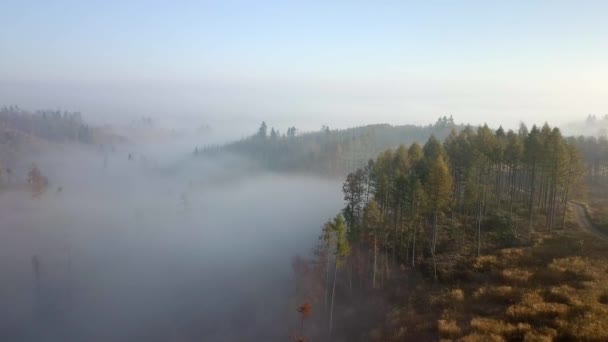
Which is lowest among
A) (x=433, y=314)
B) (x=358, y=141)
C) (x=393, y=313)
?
(x=393, y=313)

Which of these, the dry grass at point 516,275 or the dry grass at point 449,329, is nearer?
the dry grass at point 449,329

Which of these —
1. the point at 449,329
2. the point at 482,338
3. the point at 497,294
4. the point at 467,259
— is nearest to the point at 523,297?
the point at 497,294

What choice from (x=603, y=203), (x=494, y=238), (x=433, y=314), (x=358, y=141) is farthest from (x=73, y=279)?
(x=358, y=141)

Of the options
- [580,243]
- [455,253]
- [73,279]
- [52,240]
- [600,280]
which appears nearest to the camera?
[600,280]

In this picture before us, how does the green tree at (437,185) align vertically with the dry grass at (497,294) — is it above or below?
above

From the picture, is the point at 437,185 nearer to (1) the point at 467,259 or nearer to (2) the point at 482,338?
(1) the point at 467,259

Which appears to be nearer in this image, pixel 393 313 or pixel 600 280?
pixel 600 280

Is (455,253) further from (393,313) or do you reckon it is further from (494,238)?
(393,313)

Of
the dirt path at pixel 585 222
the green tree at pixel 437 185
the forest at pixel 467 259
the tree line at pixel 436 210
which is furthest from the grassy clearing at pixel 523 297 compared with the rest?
the green tree at pixel 437 185

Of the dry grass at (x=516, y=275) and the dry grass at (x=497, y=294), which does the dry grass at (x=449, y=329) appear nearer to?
the dry grass at (x=497, y=294)
